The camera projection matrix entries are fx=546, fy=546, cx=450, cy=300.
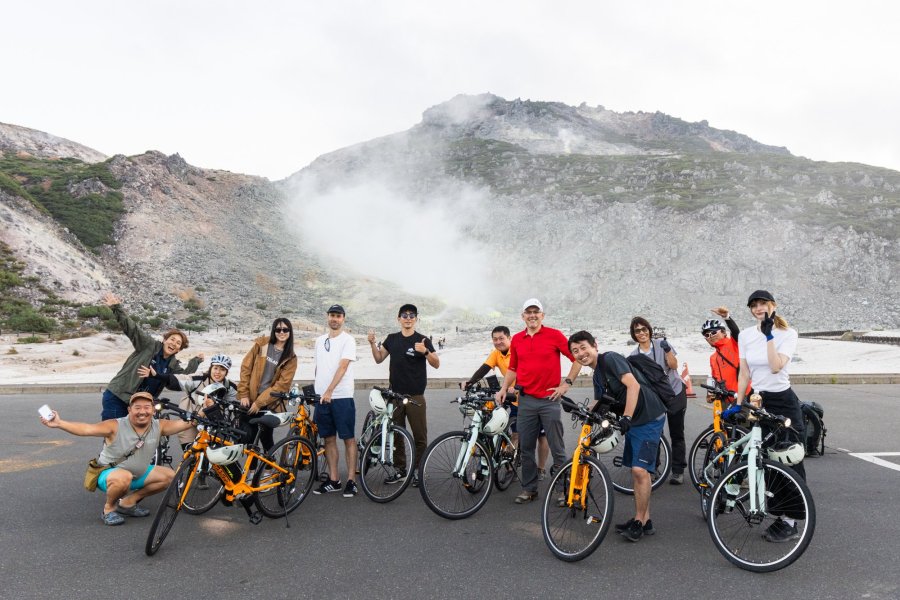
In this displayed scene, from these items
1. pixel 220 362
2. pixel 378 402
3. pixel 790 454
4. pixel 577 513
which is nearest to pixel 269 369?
pixel 220 362

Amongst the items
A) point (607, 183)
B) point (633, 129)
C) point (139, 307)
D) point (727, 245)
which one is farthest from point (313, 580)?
point (633, 129)

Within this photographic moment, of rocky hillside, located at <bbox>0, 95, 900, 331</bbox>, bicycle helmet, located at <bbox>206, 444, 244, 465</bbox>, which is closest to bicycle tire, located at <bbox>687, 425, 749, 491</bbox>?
bicycle helmet, located at <bbox>206, 444, 244, 465</bbox>

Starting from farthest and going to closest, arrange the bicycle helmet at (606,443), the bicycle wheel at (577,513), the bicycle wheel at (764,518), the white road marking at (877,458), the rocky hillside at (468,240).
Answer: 1. the rocky hillside at (468,240)
2. the white road marking at (877,458)
3. the bicycle helmet at (606,443)
4. the bicycle wheel at (577,513)
5. the bicycle wheel at (764,518)

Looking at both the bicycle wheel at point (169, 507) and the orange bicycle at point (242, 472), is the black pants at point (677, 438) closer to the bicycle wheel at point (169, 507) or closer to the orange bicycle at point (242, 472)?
the orange bicycle at point (242, 472)

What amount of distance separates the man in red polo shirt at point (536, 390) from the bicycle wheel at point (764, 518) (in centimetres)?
155

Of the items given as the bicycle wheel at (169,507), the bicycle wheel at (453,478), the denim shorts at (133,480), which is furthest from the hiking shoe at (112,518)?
the bicycle wheel at (453,478)

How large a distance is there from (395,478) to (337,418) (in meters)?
0.87

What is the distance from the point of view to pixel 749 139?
591 ft

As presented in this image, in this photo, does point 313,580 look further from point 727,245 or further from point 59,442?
point 727,245

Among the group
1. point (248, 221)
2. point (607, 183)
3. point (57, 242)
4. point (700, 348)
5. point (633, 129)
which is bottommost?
point (700, 348)

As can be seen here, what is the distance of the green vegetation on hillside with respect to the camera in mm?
Result: 48688

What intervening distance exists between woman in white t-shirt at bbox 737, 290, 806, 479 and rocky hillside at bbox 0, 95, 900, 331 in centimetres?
3272

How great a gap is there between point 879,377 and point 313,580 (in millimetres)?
17508

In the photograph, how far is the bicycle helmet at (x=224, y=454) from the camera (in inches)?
175
